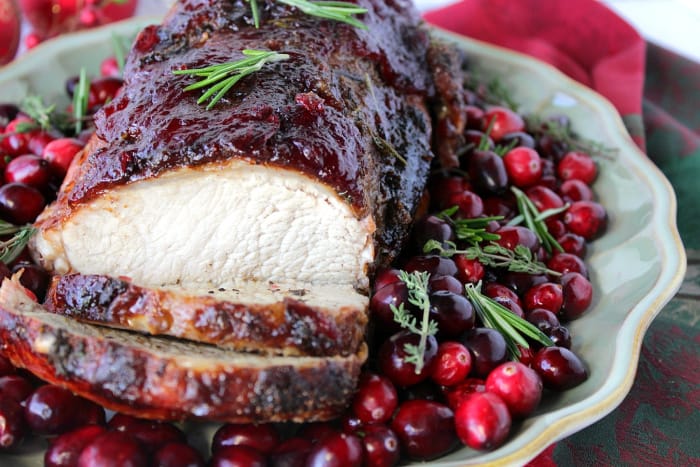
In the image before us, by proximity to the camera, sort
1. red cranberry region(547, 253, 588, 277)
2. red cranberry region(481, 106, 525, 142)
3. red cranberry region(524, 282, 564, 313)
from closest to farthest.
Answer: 1. red cranberry region(524, 282, 564, 313)
2. red cranberry region(547, 253, 588, 277)
3. red cranberry region(481, 106, 525, 142)

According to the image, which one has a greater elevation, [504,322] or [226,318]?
[226,318]

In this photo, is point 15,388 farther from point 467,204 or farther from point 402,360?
point 467,204

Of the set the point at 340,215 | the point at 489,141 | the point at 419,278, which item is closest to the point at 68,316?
the point at 340,215

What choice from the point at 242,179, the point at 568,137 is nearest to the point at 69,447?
the point at 242,179

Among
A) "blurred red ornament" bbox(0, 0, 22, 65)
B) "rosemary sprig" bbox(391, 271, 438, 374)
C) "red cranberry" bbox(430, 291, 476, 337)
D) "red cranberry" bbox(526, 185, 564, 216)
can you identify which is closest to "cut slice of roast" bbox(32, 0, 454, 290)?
"rosemary sprig" bbox(391, 271, 438, 374)

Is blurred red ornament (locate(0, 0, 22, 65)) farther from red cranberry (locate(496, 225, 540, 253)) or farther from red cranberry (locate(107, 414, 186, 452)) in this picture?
red cranberry (locate(496, 225, 540, 253))

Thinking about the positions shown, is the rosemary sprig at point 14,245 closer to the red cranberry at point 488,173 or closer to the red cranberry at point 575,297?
the red cranberry at point 488,173
